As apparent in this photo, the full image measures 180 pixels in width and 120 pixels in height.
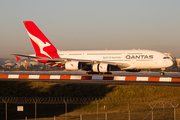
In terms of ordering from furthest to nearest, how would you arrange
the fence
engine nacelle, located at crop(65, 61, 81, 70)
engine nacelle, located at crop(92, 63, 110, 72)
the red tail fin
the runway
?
the red tail fin, engine nacelle, located at crop(65, 61, 81, 70), engine nacelle, located at crop(92, 63, 110, 72), the runway, the fence

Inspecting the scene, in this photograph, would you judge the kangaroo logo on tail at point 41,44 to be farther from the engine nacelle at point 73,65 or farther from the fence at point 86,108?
the fence at point 86,108

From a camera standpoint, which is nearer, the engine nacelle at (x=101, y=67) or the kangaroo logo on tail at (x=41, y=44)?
the engine nacelle at (x=101, y=67)

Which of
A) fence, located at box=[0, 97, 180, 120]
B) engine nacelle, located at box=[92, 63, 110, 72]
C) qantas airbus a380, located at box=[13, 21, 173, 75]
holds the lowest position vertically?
fence, located at box=[0, 97, 180, 120]

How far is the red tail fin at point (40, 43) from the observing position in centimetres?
4741

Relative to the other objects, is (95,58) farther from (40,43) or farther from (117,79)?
(117,79)

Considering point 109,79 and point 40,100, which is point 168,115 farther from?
point 109,79

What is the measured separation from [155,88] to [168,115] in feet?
25.0

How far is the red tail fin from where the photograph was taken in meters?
47.4

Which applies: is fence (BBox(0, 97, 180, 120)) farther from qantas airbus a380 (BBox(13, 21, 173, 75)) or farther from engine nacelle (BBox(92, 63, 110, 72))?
qantas airbus a380 (BBox(13, 21, 173, 75))

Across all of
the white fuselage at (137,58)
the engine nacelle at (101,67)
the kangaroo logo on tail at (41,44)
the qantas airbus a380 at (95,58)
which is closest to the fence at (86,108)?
the engine nacelle at (101,67)

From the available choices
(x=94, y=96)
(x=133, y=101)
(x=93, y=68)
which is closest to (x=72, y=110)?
(x=94, y=96)

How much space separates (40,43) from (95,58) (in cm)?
1107

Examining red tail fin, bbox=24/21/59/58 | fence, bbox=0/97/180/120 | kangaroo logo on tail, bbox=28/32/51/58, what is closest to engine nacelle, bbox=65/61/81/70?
red tail fin, bbox=24/21/59/58

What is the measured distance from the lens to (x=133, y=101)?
22203 millimetres
